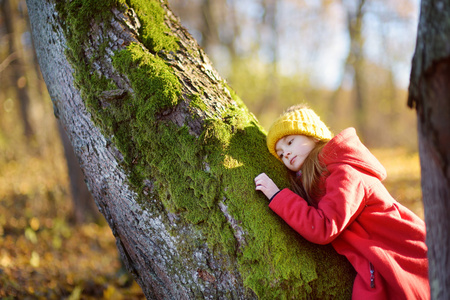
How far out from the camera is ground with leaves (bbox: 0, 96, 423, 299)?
3.90 metres

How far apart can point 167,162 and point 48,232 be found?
5.69 metres

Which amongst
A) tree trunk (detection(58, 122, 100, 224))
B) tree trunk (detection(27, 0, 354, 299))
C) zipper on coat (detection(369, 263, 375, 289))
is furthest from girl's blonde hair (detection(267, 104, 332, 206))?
tree trunk (detection(58, 122, 100, 224))

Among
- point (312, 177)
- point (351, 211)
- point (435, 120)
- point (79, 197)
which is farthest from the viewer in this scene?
point (79, 197)

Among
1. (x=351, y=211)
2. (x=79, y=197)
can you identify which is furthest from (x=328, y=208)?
(x=79, y=197)

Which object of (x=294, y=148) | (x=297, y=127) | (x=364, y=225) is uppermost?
(x=297, y=127)

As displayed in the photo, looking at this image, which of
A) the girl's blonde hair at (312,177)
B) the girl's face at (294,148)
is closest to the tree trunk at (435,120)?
the girl's blonde hair at (312,177)

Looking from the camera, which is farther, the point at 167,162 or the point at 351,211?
the point at 167,162

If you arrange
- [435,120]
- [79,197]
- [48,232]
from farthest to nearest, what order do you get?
1. [79,197]
2. [48,232]
3. [435,120]

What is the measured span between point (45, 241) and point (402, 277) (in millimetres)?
6165

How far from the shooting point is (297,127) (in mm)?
2094

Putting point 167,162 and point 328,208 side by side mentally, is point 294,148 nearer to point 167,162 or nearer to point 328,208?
point 328,208

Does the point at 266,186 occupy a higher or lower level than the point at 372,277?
higher

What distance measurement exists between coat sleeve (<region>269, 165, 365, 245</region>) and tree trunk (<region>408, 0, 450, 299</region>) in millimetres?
478

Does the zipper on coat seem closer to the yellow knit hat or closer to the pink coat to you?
the pink coat
